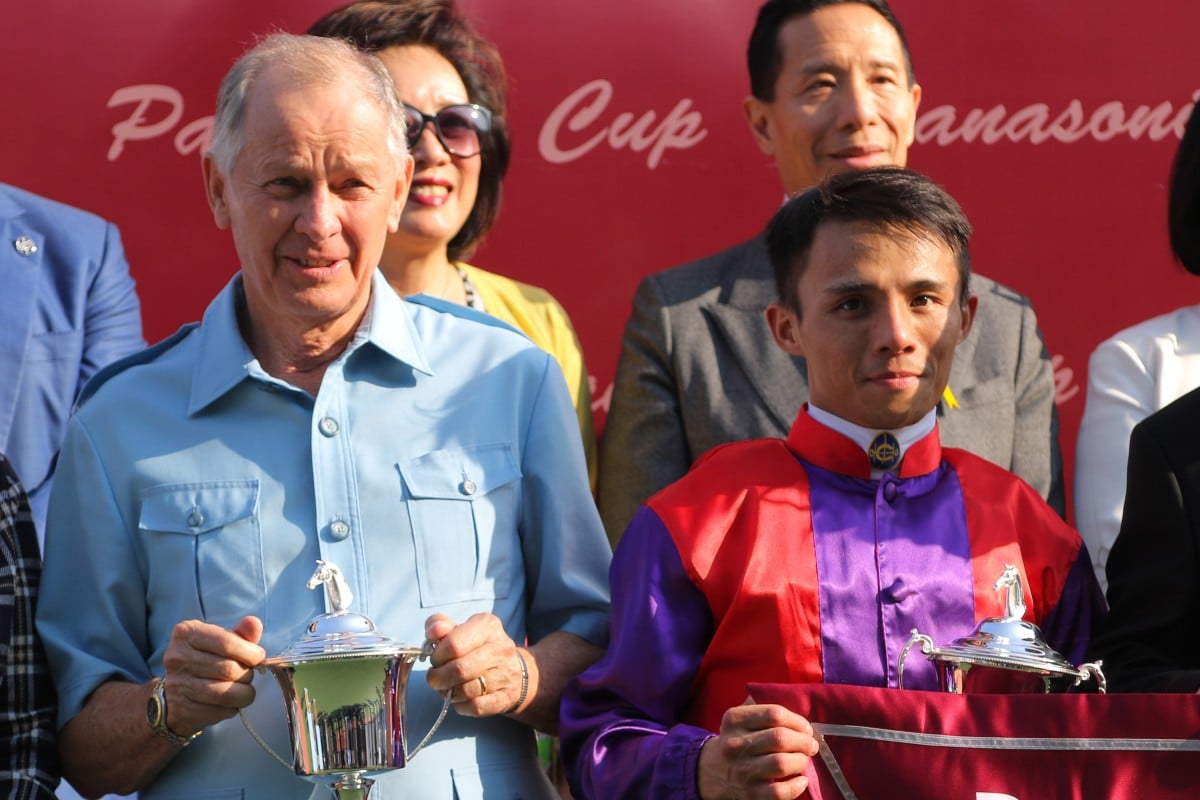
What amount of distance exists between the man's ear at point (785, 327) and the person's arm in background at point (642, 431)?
64 cm

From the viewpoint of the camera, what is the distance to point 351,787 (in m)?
2.49

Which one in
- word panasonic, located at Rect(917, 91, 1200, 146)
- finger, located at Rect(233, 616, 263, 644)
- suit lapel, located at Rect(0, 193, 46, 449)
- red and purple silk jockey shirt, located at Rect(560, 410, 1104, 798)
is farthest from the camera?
word panasonic, located at Rect(917, 91, 1200, 146)

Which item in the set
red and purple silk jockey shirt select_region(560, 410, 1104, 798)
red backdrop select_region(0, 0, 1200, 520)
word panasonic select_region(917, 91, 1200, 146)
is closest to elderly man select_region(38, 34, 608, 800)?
red and purple silk jockey shirt select_region(560, 410, 1104, 798)

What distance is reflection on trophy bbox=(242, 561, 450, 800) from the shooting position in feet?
8.00

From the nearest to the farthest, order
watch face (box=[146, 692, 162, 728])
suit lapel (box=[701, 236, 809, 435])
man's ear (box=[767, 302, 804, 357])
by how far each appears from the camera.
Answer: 1. watch face (box=[146, 692, 162, 728])
2. man's ear (box=[767, 302, 804, 357])
3. suit lapel (box=[701, 236, 809, 435])

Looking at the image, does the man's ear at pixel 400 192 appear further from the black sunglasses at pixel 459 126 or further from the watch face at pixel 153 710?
the black sunglasses at pixel 459 126

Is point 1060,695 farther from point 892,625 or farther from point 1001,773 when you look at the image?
point 892,625

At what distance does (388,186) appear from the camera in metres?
2.94

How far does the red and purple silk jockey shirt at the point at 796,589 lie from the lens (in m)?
2.74

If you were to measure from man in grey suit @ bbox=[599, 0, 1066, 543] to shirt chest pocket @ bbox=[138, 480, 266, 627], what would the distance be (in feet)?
3.38

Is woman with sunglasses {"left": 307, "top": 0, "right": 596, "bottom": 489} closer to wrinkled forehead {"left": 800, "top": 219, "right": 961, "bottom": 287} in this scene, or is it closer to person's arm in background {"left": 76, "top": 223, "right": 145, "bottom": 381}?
person's arm in background {"left": 76, "top": 223, "right": 145, "bottom": 381}

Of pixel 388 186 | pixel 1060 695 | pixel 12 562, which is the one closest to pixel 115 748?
pixel 12 562

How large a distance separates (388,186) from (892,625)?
1.05 meters

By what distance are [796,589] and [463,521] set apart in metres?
0.53
